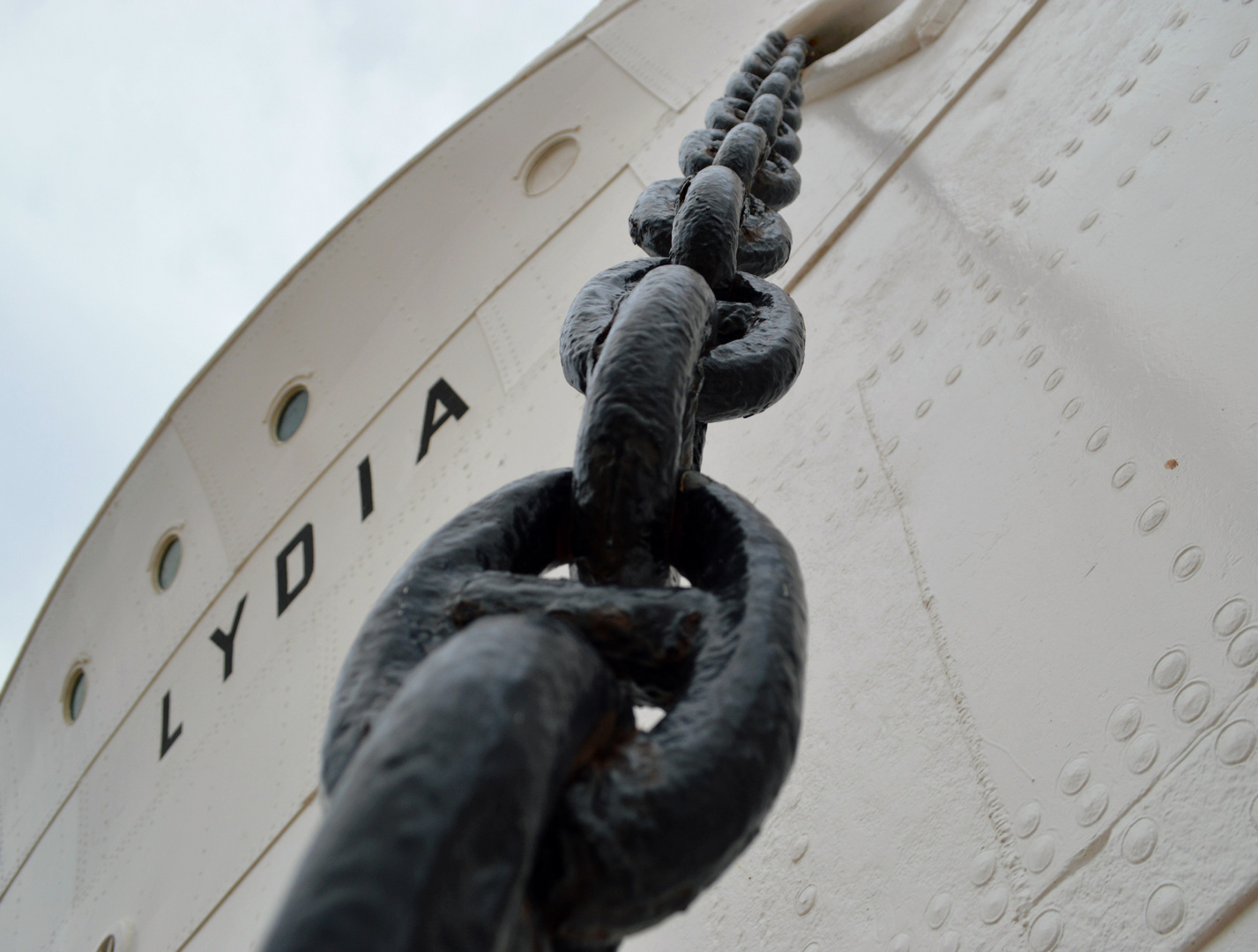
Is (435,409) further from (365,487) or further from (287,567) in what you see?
(287,567)

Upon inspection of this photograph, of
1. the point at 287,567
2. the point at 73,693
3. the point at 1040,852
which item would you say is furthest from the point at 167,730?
the point at 1040,852

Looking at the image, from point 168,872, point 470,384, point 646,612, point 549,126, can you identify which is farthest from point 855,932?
point 549,126

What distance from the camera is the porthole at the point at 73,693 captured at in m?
4.47

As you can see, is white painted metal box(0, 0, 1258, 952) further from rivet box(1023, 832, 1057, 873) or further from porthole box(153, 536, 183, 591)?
porthole box(153, 536, 183, 591)

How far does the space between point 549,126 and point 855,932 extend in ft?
11.6

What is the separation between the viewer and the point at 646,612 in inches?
14.2

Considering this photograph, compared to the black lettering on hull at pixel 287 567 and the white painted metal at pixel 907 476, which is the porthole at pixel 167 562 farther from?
the black lettering on hull at pixel 287 567

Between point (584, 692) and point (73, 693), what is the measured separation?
17.0 feet

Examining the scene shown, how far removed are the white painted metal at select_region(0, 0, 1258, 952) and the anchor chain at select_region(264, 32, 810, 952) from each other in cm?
72

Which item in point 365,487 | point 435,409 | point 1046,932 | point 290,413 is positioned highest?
point 1046,932

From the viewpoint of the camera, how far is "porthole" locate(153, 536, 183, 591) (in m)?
4.21

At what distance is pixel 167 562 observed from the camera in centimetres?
430

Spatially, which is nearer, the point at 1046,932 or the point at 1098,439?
the point at 1046,932

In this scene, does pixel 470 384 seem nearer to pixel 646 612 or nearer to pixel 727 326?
pixel 727 326
